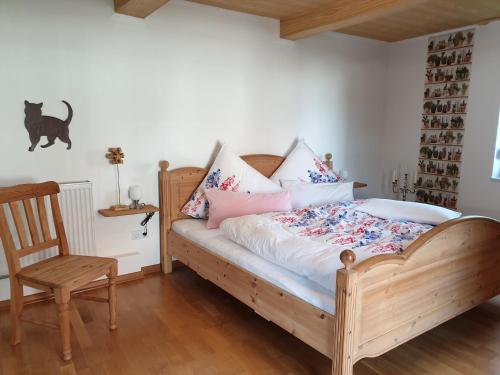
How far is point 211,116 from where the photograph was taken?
3.52 meters

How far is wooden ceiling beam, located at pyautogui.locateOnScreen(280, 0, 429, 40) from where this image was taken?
267 cm

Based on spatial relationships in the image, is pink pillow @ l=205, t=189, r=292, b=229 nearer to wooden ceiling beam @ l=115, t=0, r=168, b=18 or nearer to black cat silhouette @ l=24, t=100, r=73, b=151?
black cat silhouette @ l=24, t=100, r=73, b=151

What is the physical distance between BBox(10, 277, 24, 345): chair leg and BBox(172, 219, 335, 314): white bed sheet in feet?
3.94

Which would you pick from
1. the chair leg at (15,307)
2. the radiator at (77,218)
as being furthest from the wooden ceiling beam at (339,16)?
the chair leg at (15,307)

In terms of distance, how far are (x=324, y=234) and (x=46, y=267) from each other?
179 cm

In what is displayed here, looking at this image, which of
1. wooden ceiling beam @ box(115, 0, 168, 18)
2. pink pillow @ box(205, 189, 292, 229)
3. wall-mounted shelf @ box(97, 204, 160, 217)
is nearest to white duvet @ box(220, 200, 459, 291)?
pink pillow @ box(205, 189, 292, 229)

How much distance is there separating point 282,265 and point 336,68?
2912 mm

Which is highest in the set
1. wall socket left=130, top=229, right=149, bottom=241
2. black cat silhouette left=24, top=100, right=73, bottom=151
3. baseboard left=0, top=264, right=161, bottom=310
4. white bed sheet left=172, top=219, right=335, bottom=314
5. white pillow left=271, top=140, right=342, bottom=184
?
black cat silhouette left=24, top=100, right=73, bottom=151

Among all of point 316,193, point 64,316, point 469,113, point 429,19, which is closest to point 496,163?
point 469,113

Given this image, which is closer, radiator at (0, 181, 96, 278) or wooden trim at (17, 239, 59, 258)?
wooden trim at (17, 239, 59, 258)

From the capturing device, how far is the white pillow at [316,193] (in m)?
3.57

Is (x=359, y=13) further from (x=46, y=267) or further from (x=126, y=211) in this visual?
(x=46, y=267)

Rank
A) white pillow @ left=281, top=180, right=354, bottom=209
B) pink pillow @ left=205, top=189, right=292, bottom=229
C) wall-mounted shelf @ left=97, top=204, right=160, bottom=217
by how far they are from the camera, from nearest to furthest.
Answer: wall-mounted shelf @ left=97, top=204, right=160, bottom=217
pink pillow @ left=205, top=189, right=292, bottom=229
white pillow @ left=281, top=180, right=354, bottom=209

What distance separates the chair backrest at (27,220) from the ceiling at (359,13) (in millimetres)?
1447
